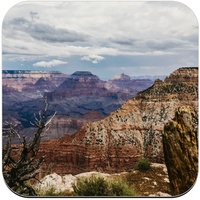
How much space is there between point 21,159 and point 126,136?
47.9 inches

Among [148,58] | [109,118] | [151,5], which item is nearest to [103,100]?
[109,118]

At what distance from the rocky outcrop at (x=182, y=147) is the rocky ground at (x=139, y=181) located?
16 centimetres

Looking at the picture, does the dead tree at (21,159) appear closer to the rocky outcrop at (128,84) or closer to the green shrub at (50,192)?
the green shrub at (50,192)

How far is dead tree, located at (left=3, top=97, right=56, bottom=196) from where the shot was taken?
6547mm

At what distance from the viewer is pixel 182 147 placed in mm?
6555

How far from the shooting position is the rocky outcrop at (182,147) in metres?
6.55

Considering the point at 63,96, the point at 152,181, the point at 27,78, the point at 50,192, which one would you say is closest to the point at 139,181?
the point at 152,181

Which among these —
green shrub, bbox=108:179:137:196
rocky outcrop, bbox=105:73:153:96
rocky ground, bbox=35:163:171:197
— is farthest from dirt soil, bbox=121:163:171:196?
rocky outcrop, bbox=105:73:153:96

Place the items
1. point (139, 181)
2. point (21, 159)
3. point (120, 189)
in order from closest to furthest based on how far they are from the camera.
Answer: point (21, 159) < point (120, 189) < point (139, 181)

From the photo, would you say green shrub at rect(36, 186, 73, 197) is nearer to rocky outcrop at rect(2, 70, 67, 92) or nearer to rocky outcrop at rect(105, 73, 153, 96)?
rocky outcrop at rect(2, 70, 67, 92)

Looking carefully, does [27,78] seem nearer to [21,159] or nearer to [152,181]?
[21,159]

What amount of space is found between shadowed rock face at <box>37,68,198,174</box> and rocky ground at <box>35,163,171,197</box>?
0.07 metres

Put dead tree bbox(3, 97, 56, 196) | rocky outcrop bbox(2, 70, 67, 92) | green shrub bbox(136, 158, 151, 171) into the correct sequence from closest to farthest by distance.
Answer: dead tree bbox(3, 97, 56, 196), rocky outcrop bbox(2, 70, 67, 92), green shrub bbox(136, 158, 151, 171)

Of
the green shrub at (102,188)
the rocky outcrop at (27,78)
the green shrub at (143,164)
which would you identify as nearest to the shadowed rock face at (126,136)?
the green shrub at (143,164)
